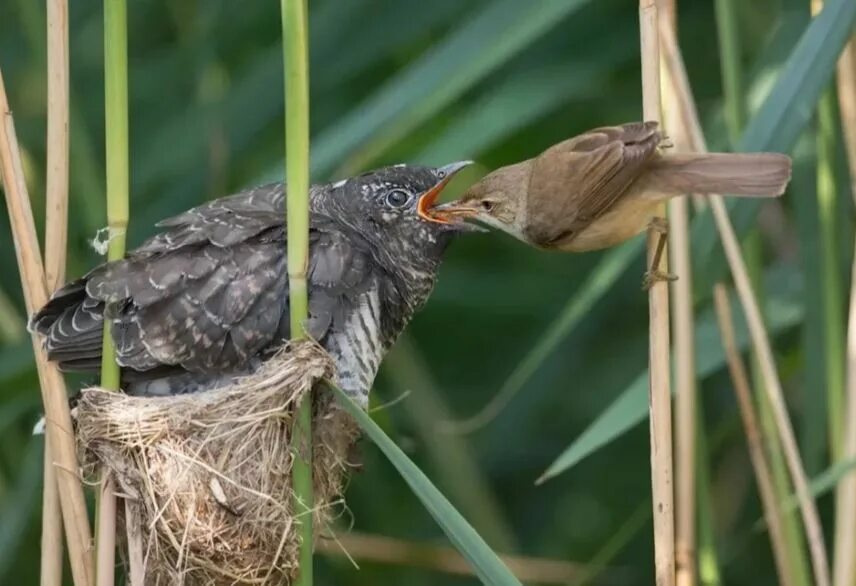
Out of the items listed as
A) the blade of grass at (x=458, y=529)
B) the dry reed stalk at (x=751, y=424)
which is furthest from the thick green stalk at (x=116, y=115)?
the dry reed stalk at (x=751, y=424)

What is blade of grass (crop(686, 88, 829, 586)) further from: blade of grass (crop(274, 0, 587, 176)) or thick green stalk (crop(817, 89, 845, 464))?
blade of grass (crop(274, 0, 587, 176))

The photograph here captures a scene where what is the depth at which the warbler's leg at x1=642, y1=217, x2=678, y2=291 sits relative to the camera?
171cm

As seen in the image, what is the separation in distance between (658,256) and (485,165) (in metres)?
1.17

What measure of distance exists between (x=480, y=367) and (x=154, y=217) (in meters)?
1.02

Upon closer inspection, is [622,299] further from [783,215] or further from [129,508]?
[129,508]

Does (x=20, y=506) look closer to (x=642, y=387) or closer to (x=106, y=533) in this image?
(x=106, y=533)

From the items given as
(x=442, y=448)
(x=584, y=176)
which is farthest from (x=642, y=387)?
(x=442, y=448)

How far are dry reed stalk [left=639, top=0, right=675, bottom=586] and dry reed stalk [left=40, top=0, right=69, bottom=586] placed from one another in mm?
722

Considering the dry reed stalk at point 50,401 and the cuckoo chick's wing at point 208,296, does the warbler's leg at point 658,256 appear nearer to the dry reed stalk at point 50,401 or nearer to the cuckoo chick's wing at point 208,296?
the cuckoo chick's wing at point 208,296

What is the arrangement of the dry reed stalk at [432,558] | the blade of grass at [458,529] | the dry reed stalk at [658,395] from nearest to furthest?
1. the blade of grass at [458,529]
2. the dry reed stalk at [658,395]
3. the dry reed stalk at [432,558]

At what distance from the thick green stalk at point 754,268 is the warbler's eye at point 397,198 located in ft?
1.88

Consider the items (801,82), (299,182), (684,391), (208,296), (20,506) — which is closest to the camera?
(299,182)

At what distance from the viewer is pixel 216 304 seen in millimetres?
2043

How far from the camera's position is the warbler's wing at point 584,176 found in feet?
5.73
